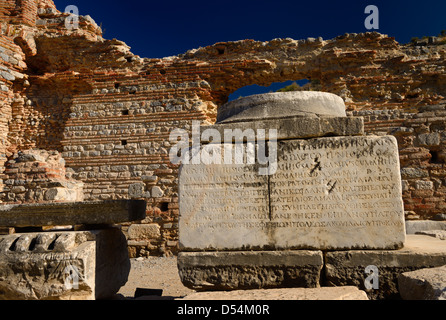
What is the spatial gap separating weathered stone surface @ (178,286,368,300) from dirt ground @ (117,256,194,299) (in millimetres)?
1344

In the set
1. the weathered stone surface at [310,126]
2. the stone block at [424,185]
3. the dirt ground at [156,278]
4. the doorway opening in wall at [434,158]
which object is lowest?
the dirt ground at [156,278]

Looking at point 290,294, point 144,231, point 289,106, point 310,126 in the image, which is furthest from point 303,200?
point 144,231

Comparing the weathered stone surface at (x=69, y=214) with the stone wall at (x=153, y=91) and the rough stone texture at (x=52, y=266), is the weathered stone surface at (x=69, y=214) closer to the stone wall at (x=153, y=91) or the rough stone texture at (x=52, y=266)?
the rough stone texture at (x=52, y=266)

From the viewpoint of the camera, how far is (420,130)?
7113 mm

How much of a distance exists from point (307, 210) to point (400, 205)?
0.80 meters

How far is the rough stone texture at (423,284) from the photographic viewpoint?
7.36 ft

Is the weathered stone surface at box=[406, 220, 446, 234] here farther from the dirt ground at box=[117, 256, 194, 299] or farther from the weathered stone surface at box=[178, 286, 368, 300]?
the weathered stone surface at box=[178, 286, 368, 300]

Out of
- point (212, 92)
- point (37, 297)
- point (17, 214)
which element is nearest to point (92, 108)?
point (212, 92)

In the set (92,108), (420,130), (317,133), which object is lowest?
(317,133)

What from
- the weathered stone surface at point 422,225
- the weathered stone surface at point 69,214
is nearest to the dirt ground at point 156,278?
the weathered stone surface at point 69,214

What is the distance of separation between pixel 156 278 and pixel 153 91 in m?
4.64

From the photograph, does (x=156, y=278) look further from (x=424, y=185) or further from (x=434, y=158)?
(x=434, y=158)

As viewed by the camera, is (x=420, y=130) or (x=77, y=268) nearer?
(x=77, y=268)

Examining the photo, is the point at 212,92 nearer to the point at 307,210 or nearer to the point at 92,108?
the point at 92,108
